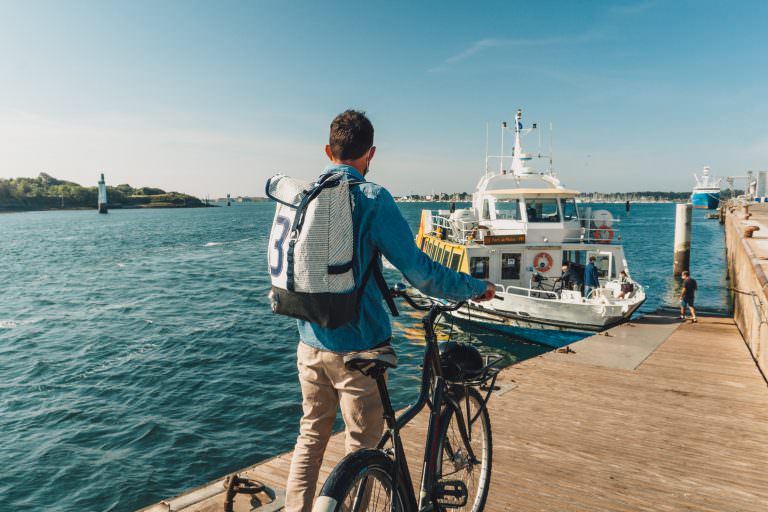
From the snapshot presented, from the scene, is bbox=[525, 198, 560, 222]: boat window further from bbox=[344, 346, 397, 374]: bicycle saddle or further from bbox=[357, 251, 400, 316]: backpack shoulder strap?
bbox=[344, 346, 397, 374]: bicycle saddle

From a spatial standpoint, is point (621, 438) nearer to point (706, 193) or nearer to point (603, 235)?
point (603, 235)

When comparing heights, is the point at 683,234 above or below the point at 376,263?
below

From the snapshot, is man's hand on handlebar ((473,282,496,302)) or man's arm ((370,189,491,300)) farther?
man's hand on handlebar ((473,282,496,302))

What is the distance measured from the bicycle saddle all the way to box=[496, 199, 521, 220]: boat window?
17128 millimetres

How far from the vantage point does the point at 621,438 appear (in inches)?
229

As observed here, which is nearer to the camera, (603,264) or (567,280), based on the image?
(567,280)

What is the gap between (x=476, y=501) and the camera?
3.87 m

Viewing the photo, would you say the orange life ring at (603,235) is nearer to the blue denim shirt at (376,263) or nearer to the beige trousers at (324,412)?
the blue denim shirt at (376,263)

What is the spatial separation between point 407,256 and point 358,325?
0.46 m

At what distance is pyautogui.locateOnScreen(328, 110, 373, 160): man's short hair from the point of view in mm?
2605

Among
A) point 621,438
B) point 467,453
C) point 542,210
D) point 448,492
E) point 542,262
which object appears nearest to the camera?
point 448,492

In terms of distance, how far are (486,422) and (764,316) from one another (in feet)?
26.3

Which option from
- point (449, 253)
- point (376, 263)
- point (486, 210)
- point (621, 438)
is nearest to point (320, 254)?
point (376, 263)

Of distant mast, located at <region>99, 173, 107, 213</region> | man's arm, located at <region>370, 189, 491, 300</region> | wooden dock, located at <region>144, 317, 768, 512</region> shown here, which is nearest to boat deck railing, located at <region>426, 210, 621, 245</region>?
wooden dock, located at <region>144, 317, 768, 512</region>
